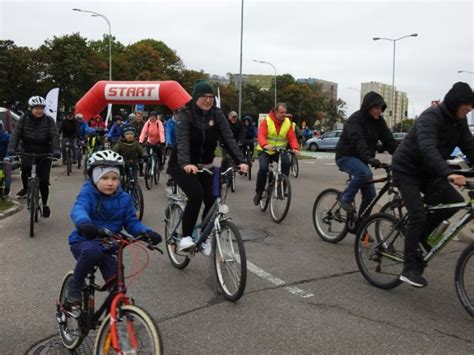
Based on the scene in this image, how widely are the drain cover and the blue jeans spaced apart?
3.77m

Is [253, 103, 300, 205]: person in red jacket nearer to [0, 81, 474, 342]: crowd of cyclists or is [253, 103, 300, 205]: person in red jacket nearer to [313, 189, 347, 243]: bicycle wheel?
[313, 189, 347, 243]: bicycle wheel

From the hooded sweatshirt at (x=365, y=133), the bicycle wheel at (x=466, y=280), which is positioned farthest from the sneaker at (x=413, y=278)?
the hooded sweatshirt at (x=365, y=133)

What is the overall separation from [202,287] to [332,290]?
4.17 feet

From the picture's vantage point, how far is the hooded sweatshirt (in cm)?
606

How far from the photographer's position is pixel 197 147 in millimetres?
5410

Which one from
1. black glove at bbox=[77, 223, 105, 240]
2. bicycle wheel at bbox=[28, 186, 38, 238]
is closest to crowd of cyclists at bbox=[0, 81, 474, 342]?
black glove at bbox=[77, 223, 105, 240]

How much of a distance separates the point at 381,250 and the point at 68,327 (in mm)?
3029

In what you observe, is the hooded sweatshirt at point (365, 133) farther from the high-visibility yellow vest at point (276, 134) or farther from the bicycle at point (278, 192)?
the high-visibility yellow vest at point (276, 134)

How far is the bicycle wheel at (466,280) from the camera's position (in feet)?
13.9

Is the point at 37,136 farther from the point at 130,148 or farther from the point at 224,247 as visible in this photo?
the point at 224,247

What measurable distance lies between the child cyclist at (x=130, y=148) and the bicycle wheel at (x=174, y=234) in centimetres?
366

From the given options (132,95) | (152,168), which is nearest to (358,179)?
(152,168)

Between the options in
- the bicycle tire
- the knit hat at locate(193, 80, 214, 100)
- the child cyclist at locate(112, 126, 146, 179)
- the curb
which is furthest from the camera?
the bicycle tire

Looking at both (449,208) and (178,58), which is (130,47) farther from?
(449,208)
